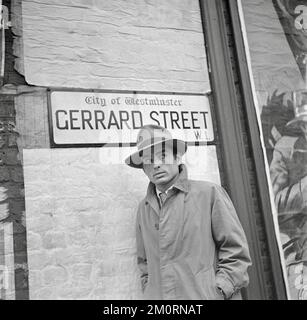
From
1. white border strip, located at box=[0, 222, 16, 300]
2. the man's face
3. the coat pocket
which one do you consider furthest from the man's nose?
white border strip, located at box=[0, 222, 16, 300]

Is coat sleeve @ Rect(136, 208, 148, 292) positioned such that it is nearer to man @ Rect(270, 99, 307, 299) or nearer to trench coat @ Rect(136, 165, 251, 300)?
trench coat @ Rect(136, 165, 251, 300)

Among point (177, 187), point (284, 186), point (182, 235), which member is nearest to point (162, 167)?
point (177, 187)

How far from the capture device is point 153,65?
2863 millimetres

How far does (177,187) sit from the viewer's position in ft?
7.89

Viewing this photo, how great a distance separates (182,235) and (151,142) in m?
0.57

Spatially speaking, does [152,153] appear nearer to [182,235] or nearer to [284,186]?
[182,235]

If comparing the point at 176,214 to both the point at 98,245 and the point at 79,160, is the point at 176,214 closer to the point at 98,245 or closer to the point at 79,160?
the point at 98,245

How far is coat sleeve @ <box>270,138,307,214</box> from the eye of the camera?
2.86 meters

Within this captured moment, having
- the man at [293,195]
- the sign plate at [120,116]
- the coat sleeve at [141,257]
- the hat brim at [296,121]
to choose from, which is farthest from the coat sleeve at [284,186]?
the coat sleeve at [141,257]

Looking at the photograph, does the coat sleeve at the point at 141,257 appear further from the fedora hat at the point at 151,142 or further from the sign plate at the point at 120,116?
the sign plate at the point at 120,116

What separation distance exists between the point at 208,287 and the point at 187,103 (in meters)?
1.24

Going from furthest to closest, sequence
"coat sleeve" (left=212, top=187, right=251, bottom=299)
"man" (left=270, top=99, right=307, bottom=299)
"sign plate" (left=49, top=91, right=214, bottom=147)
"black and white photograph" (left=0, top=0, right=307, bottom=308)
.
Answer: "man" (left=270, top=99, right=307, bottom=299) < "sign plate" (left=49, top=91, right=214, bottom=147) < "black and white photograph" (left=0, top=0, right=307, bottom=308) < "coat sleeve" (left=212, top=187, right=251, bottom=299)

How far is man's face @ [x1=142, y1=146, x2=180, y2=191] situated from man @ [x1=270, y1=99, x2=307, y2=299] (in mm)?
818

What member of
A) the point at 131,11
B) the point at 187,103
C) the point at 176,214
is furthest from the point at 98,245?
the point at 131,11
